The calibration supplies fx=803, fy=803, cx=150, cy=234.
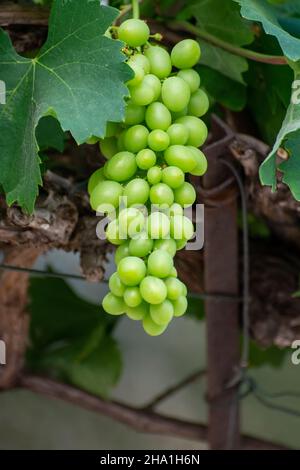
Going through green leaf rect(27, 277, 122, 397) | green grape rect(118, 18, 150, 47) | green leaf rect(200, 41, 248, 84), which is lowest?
green leaf rect(27, 277, 122, 397)

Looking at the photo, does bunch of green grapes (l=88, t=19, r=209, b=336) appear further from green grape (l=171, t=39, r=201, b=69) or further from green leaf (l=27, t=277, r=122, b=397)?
green leaf (l=27, t=277, r=122, b=397)

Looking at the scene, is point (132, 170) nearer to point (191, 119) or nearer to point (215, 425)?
point (191, 119)

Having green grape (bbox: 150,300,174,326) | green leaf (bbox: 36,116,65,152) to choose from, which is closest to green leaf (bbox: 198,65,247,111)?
green leaf (bbox: 36,116,65,152)

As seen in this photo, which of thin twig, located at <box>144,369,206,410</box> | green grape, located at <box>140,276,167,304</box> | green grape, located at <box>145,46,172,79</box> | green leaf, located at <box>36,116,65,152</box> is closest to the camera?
green grape, located at <box>140,276,167,304</box>

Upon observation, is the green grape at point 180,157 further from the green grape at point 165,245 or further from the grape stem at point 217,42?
the grape stem at point 217,42

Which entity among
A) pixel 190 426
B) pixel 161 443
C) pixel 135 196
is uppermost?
pixel 135 196

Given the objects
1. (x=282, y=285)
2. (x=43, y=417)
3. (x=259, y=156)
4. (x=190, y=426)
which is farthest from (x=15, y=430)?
(x=259, y=156)
